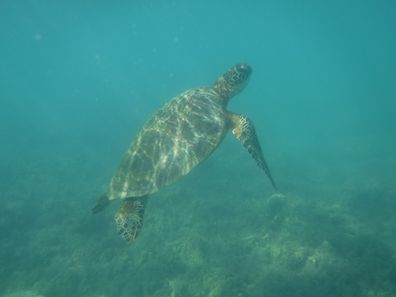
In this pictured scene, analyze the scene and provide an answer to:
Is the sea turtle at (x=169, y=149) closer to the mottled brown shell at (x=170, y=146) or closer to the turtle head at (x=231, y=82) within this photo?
the mottled brown shell at (x=170, y=146)

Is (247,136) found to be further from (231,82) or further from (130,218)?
(130,218)

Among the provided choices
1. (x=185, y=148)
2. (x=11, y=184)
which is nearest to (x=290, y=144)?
(x=11, y=184)

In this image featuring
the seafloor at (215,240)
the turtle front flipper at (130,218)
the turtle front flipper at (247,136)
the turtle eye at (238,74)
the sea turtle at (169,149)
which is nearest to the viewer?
the turtle front flipper at (130,218)

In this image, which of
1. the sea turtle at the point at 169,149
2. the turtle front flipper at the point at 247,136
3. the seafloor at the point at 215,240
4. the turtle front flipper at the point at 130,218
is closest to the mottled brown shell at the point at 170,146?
the sea turtle at the point at 169,149

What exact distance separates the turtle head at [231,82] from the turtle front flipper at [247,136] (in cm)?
166

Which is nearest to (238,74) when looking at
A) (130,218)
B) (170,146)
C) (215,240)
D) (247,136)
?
(247,136)

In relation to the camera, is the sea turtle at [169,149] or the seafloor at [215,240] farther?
the seafloor at [215,240]

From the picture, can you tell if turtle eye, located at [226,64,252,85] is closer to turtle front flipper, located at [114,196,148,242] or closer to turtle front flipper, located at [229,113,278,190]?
turtle front flipper, located at [229,113,278,190]

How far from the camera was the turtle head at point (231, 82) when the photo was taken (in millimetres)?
10094

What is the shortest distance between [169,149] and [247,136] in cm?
192

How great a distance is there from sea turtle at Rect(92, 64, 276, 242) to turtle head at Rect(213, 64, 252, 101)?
49.0 inches

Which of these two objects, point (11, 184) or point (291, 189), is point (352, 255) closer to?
point (291, 189)

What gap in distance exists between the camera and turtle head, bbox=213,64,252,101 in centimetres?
1009

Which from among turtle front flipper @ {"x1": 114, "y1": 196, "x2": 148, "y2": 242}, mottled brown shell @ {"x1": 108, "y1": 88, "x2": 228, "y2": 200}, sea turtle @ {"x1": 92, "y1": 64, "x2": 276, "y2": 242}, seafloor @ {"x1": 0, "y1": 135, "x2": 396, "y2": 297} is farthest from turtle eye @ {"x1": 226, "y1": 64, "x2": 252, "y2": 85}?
seafloor @ {"x1": 0, "y1": 135, "x2": 396, "y2": 297}
